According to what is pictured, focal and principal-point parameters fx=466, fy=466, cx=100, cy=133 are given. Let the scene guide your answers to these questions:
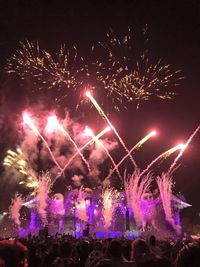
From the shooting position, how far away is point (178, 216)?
155ft

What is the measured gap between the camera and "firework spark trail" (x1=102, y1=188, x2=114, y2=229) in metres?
42.6

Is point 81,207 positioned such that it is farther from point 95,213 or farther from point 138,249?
point 138,249

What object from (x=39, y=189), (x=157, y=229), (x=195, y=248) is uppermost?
(x=39, y=189)

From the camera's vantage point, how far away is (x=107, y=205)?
43.0 meters

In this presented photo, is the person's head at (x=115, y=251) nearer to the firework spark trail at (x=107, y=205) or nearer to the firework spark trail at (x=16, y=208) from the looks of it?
the firework spark trail at (x=107, y=205)

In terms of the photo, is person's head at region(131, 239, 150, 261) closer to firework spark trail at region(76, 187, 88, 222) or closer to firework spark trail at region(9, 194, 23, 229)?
firework spark trail at region(76, 187, 88, 222)

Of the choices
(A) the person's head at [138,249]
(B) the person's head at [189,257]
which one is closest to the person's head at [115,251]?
(A) the person's head at [138,249]

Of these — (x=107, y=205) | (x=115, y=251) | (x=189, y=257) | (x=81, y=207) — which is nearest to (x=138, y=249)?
(x=115, y=251)

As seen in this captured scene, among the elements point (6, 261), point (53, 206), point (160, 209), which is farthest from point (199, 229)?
point (6, 261)

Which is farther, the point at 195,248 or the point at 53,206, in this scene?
the point at 53,206

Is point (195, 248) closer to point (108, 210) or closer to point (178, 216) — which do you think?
point (108, 210)

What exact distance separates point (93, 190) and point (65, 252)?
40.6 m

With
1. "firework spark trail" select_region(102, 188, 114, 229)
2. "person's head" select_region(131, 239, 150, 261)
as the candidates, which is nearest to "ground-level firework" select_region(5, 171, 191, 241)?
"firework spark trail" select_region(102, 188, 114, 229)

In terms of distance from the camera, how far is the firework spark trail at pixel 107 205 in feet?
140
